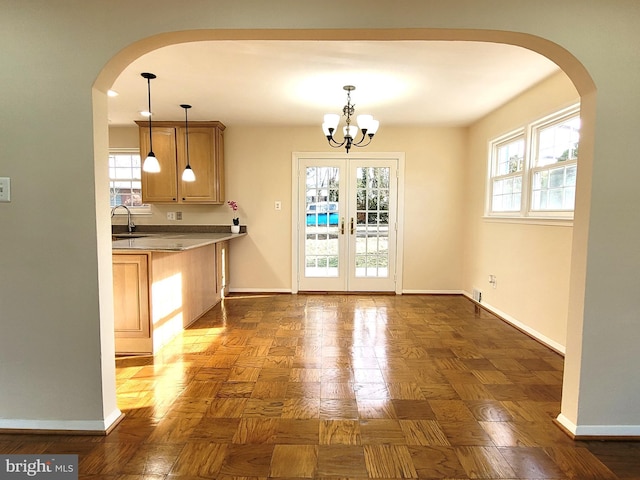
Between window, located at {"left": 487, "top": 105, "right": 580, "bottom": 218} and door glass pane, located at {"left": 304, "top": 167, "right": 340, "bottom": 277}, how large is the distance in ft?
6.59

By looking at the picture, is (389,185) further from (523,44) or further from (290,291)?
(523,44)

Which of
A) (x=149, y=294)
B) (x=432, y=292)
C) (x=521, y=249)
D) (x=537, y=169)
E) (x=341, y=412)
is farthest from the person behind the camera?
(x=432, y=292)

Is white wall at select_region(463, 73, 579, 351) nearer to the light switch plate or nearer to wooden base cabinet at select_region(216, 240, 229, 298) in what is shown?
wooden base cabinet at select_region(216, 240, 229, 298)

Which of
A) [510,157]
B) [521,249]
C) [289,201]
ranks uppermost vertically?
[510,157]

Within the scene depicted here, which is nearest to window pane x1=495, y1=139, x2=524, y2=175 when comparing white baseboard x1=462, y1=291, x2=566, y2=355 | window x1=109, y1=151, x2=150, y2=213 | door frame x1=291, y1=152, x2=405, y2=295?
door frame x1=291, y1=152, x2=405, y2=295

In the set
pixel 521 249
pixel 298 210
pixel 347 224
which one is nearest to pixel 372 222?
pixel 347 224

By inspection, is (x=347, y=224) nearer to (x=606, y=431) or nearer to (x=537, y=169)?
(x=537, y=169)

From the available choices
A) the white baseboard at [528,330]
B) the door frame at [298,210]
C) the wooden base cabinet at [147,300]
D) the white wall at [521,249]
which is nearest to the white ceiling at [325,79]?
the white wall at [521,249]

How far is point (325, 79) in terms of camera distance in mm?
3238

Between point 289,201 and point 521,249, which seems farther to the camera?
point 289,201

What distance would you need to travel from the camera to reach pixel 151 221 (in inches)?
204

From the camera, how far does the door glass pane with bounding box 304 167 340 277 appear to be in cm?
509

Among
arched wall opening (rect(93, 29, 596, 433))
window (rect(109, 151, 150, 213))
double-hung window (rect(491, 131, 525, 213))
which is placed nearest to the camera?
arched wall opening (rect(93, 29, 596, 433))

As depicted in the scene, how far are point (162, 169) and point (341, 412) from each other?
156 inches
